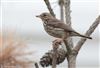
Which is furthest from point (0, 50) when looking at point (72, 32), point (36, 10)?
point (36, 10)

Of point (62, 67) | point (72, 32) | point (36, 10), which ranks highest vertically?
point (36, 10)

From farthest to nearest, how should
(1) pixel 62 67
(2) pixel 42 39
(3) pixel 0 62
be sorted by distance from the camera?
(2) pixel 42 39, (1) pixel 62 67, (3) pixel 0 62

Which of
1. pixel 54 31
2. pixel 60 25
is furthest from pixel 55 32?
pixel 60 25

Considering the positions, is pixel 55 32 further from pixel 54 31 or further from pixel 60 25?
pixel 60 25

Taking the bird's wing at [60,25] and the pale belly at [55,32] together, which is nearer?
the bird's wing at [60,25]

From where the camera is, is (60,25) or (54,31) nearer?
(60,25)

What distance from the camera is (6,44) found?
1.31 meters

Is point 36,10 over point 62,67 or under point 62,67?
over

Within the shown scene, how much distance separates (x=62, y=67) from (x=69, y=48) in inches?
49.9

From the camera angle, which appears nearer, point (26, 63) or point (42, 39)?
point (26, 63)

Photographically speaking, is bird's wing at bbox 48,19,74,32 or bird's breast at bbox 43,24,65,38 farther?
bird's breast at bbox 43,24,65,38

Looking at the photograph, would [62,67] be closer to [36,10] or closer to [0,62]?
[36,10]

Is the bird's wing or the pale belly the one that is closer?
the bird's wing

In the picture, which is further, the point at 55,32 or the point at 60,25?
the point at 55,32
